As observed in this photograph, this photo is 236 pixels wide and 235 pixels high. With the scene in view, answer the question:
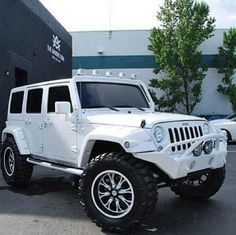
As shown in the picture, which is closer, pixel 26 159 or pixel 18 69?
pixel 26 159

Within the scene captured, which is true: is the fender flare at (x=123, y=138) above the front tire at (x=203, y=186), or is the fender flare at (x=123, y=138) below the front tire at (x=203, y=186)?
above

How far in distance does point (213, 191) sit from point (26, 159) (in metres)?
3.35

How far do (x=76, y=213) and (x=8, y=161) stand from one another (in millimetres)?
2719

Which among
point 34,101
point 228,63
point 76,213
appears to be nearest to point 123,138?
point 76,213

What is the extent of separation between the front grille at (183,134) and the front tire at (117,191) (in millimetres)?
519

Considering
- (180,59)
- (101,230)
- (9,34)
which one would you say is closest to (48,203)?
(101,230)

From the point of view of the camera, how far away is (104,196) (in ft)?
19.7

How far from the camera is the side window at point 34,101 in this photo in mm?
8199

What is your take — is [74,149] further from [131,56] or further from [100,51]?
[100,51]

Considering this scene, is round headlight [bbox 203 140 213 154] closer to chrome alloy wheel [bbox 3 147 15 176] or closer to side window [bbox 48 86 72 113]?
→ side window [bbox 48 86 72 113]

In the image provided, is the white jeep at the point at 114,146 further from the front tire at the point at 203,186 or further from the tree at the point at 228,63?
the tree at the point at 228,63

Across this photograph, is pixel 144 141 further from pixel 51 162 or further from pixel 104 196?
pixel 51 162

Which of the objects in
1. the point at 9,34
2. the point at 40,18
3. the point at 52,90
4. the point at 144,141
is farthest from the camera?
the point at 40,18

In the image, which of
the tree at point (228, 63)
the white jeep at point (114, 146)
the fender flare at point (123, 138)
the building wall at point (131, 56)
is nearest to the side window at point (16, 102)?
the white jeep at point (114, 146)
